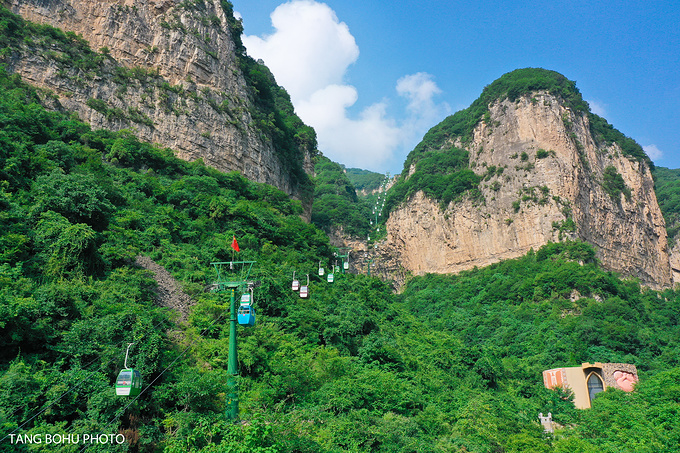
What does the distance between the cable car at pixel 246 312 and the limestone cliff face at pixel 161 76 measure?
25.5 meters

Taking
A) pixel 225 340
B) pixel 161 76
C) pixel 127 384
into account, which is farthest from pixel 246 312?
pixel 161 76

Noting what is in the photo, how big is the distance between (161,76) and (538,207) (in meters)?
35.6

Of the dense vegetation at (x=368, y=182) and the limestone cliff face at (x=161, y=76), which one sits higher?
the dense vegetation at (x=368, y=182)

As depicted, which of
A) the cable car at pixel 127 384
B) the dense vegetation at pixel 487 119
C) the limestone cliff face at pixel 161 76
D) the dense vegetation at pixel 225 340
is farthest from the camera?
the dense vegetation at pixel 487 119

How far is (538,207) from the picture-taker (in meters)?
48.0

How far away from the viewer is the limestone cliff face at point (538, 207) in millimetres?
48156

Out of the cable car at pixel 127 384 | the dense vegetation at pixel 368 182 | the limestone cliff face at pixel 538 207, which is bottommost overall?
the cable car at pixel 127 384

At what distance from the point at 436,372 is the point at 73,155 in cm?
1995

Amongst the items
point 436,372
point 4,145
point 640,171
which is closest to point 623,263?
point 640,171

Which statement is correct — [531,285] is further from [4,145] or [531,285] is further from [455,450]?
[4,145]

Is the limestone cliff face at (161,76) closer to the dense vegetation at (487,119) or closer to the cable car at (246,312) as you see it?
the dense vegetation at (487,119)

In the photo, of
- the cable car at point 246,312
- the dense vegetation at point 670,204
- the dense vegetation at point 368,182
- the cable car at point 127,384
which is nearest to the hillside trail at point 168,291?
the cable car at point 246,312

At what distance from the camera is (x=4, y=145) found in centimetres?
2012

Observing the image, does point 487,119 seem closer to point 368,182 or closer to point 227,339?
point 227,339
